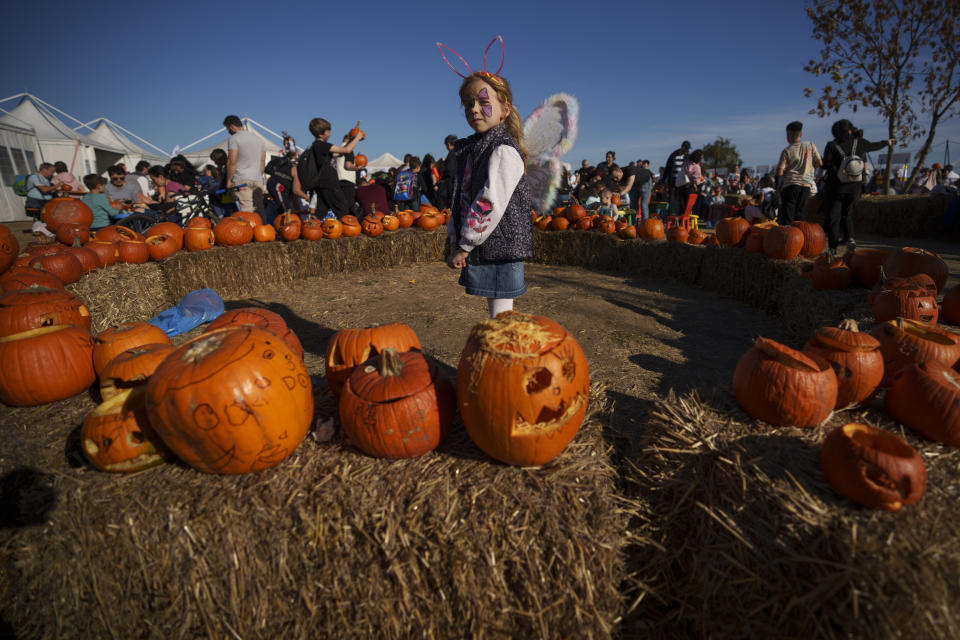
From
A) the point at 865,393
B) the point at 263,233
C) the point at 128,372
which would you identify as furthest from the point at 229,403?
the point at 263,233

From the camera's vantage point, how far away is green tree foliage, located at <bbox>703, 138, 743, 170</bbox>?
59.2m

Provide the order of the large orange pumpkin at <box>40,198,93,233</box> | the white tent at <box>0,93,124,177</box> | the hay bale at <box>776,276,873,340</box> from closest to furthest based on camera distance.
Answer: the hay bale at <box>776,276,873,340</box> < the large orange pumpkin at <box>40,198,93,233</box> < the white tent at <box>0,93,124,177</box>

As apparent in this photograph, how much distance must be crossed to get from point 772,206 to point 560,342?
14.7 meters

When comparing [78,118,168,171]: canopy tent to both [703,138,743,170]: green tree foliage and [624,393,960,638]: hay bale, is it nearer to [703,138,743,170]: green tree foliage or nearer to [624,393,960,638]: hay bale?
[624,393,960,638]: hay bale

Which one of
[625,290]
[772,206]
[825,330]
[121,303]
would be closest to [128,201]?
[121,303]

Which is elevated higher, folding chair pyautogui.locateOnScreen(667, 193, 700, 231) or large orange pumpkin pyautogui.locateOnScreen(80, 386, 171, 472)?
folding chair pyautogui.locateOnScreen(667, 193, 700, 231)

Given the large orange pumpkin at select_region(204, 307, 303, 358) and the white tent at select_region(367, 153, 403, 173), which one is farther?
the white tent at select_region(367, 153, 403, 173)

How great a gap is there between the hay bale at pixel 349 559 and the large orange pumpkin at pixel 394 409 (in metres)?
0.16

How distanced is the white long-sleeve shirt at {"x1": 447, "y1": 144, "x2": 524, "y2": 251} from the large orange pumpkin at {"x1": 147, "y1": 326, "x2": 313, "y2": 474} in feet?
4.48

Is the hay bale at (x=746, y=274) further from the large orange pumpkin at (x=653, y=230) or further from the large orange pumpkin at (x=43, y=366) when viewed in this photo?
the large orange pumpkin at (x=43, y=366)

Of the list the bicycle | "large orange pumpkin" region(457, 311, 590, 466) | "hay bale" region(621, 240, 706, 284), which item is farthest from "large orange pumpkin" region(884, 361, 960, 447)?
the bicycle

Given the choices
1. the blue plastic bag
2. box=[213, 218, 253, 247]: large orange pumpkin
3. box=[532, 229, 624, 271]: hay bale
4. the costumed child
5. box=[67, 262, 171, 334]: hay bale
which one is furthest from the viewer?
the costumed child

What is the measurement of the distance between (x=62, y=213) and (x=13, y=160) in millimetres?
20138

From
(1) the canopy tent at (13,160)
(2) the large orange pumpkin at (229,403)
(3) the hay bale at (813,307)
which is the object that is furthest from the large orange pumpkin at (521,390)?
(1) the canopy tent at (13,160)
